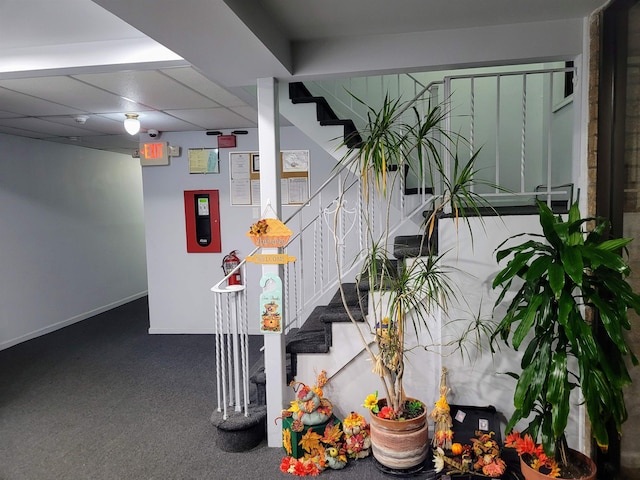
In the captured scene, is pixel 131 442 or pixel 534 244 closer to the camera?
pixel 534 244

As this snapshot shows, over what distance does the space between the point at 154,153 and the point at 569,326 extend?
471 centimetres

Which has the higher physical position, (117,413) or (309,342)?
(309,342)

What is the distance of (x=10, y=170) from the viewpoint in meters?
5.02

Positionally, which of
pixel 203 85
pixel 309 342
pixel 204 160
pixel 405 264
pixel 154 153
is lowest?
pixel 309 342

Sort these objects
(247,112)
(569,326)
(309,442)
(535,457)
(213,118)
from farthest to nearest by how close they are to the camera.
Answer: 1. (213,118)
2. (247,112)
3. (309,442)
4. (535,457)
5. (569,326)

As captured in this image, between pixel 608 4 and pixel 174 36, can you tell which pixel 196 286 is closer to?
pixel 174 36

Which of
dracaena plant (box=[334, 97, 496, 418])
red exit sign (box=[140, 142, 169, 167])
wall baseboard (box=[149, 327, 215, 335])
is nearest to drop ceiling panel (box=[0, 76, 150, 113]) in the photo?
red exit sign (box=[140, 142, 169, 167])

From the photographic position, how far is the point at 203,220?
5.19 meters

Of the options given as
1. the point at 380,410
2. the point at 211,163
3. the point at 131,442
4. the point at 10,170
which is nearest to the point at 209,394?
the point at 131,442

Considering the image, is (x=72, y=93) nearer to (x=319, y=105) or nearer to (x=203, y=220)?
(x=319, y=105)

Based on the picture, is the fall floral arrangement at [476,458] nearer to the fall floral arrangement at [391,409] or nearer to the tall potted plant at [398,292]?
the tall potted plant at [398,292]

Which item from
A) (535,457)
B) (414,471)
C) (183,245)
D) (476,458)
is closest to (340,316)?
(414,471)

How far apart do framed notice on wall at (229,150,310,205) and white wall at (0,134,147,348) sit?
8.34 ft

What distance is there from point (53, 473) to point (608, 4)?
417 cm
